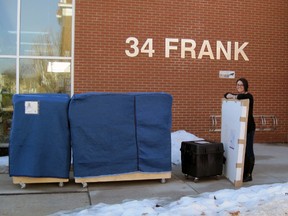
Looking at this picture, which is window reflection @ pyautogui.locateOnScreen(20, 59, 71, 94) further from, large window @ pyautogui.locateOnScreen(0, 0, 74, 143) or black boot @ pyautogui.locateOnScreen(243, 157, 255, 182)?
black boot @ pyautogui.locateOnScreen(243, 157, 255, 182)

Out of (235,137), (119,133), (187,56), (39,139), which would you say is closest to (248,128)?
(235,137)

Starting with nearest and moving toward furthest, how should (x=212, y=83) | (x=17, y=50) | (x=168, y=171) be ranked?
1. (x=168, y=171)
2. (x=17, y=50)
3. (x=212, y=83)

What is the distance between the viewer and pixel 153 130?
666 cm

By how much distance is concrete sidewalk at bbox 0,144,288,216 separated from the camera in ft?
17.9

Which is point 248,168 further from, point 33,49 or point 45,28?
point 45,28

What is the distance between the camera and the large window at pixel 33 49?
33.1ft

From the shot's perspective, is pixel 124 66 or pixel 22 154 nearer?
pixel 22 154

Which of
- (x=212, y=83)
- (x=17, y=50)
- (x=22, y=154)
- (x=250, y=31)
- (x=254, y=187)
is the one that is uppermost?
(x=250, y=31)

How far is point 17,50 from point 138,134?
198 inches

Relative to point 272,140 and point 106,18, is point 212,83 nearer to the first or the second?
point 272,140

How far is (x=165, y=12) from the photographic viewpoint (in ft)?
35.0

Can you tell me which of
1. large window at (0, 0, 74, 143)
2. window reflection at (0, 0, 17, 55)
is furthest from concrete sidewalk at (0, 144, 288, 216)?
window reflection at (0, 0, 17, 55)

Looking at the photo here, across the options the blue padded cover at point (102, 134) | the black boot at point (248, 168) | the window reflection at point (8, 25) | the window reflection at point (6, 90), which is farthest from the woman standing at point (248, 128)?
the window reflection at point (8, 25)

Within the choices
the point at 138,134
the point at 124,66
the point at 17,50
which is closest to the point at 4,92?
the point at 17,50
